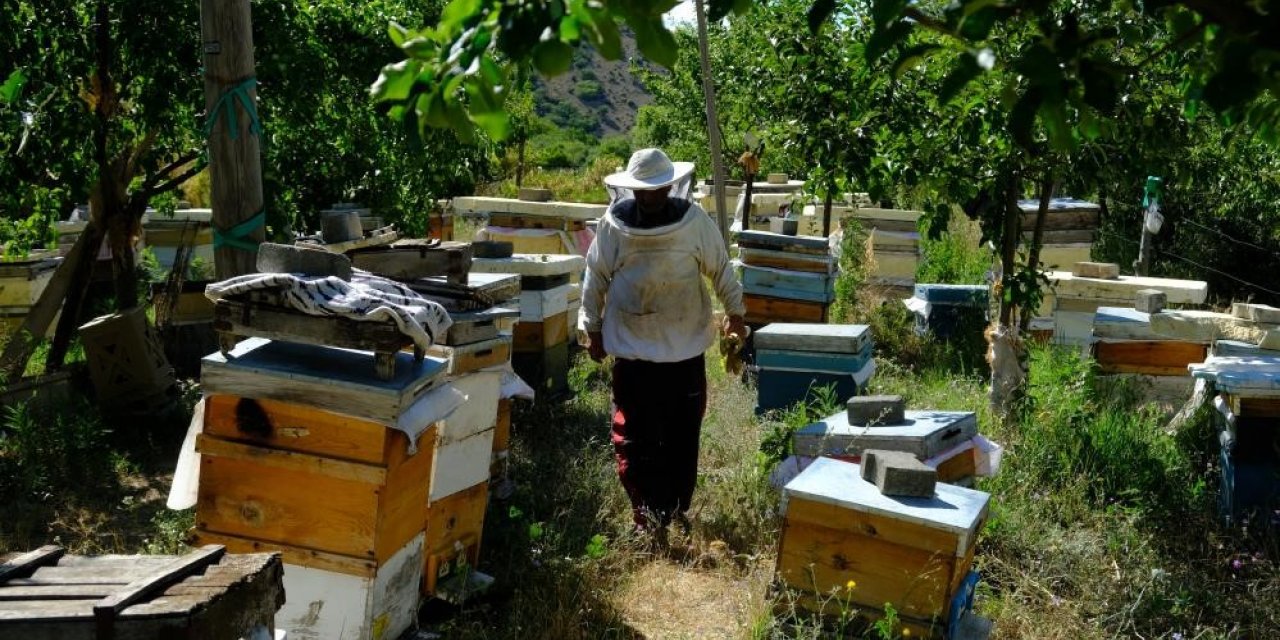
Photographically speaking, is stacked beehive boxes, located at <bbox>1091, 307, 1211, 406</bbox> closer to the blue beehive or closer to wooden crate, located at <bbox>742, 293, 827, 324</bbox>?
the blue beehive

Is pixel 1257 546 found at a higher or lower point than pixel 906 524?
lower

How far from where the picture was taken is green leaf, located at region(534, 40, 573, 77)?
140cm

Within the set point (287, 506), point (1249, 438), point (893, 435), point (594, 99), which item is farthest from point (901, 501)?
point (594, 99)

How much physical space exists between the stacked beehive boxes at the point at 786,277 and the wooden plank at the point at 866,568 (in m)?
4.00

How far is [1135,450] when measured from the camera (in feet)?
16.1

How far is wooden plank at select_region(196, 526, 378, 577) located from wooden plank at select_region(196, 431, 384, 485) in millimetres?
218

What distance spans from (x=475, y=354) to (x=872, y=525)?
140 cm

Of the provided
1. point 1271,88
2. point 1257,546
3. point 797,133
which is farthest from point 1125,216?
point 1271,88

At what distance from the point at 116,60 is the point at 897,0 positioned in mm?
4810

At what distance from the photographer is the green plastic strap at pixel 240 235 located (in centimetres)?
377

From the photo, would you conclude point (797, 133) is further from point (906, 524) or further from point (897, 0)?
point (897, 0)

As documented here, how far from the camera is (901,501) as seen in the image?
3236 mm

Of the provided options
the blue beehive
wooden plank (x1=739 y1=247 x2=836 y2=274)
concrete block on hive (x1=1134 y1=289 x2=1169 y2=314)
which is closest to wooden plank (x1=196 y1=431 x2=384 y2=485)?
concrete block on hive (x1=1134 y1=289 x2=1169 y2=314)

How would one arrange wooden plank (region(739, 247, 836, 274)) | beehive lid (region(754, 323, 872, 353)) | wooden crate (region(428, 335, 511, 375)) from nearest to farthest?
wooden crate (region(428, 335, 511, 375))
beehive lid (region(754, 323, 872, 353))
wooden plank (region(739, 247, 836, 274))
